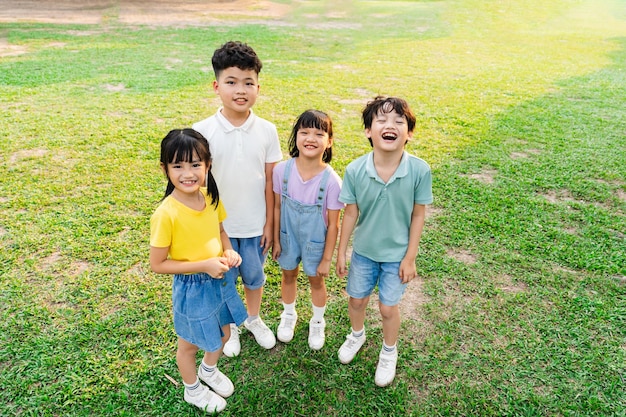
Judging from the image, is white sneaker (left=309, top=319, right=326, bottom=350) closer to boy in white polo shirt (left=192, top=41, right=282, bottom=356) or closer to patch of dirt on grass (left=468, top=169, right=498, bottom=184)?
boy in white polo shirt (left=192, top=41, right=282, bottom=356)

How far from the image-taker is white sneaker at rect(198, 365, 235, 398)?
214cm

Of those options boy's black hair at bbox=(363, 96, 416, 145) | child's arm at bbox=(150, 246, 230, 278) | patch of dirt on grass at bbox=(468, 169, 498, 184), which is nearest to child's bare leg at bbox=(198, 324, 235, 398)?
child's arm at bbox=(150, 246, 230, 278)

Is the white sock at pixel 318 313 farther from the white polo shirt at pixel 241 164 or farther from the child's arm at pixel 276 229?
the white polo shirt at pixel 241 164

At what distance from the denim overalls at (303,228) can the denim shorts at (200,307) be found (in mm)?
433

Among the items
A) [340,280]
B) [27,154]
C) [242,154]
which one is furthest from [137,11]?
[242,154]

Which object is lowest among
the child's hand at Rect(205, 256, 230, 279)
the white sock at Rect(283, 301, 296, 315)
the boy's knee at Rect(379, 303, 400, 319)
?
the white sock at Rect(283, 301, 296, 315)

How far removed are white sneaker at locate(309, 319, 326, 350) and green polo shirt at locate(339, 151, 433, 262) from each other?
58cm

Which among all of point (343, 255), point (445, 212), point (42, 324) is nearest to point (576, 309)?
point (445, 212)

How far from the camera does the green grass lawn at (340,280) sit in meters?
2.20

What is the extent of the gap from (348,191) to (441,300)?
117 centimetres

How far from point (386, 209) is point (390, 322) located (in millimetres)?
589

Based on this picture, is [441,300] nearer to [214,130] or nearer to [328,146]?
[328,146]

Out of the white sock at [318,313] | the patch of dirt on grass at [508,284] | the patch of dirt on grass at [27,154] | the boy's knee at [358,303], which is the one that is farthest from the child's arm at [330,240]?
the patch of dirt on grass at [27,154]

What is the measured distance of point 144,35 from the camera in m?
12.0
